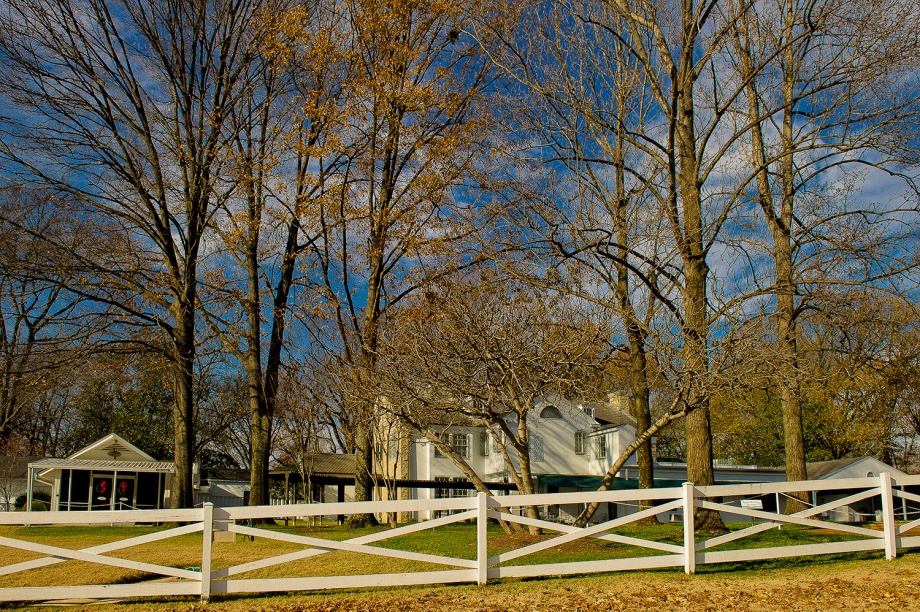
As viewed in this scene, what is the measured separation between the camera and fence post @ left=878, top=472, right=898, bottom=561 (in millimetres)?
9961

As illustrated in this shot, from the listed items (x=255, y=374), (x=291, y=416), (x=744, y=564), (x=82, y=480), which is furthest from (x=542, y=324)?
(x=82, y=480)

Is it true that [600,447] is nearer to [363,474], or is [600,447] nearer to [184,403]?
[363,474]

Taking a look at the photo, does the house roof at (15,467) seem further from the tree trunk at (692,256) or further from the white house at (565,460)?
the tree trunk at (692,256)

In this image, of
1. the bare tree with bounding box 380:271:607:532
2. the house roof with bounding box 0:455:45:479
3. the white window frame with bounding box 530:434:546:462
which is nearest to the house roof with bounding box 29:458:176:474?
the house roof with bounding box 0:455:45:479

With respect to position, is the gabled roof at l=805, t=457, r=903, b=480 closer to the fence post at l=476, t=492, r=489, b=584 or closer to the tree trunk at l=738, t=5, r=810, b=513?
the tree trunk at l=738, t=5, r=810, b=513

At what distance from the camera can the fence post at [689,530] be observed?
9.09 meters

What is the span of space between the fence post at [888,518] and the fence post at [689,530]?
2.79 m

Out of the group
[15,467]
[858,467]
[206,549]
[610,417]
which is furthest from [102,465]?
[858,467]

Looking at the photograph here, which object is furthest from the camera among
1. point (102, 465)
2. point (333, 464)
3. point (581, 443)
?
point (333, 464)

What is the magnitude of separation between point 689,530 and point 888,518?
9.68 feet

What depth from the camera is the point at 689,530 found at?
913 centimetres

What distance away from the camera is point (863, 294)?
48.8 feet

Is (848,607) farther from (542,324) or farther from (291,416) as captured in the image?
(291,416)

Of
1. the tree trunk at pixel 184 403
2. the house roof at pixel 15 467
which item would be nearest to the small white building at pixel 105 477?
the house roof at pixel 15 467
